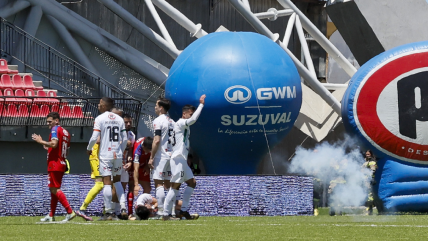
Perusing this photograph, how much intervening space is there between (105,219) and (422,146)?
616cm

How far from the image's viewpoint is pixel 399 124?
14.6 metres

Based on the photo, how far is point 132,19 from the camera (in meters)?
22.6

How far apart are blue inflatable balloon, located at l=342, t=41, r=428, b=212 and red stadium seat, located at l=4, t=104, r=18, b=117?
817cm

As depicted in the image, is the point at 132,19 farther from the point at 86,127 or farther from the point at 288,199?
the point at 288,199

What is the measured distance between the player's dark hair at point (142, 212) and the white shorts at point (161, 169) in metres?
0.55

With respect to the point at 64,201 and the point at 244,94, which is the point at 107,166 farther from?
the point at 244,94

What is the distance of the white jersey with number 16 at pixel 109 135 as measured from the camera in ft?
38.7

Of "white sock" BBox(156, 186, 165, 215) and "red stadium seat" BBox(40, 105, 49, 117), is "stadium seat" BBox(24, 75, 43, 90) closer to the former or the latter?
"red stadium seat" BBox(40, 105, 49, 117)

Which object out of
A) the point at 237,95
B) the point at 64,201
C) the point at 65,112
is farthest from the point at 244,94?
the point at 64,201

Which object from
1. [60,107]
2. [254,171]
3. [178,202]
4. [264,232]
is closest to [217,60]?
[254,171]

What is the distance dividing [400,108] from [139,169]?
198 inches

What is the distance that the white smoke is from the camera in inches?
568

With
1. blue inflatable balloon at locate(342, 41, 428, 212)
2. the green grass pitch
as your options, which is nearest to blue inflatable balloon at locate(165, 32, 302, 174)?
blue inflatable balloon at locate(342, 41, 428, 212)

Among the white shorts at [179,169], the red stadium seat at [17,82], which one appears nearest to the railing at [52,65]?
the red stadium seat at [17,82]
